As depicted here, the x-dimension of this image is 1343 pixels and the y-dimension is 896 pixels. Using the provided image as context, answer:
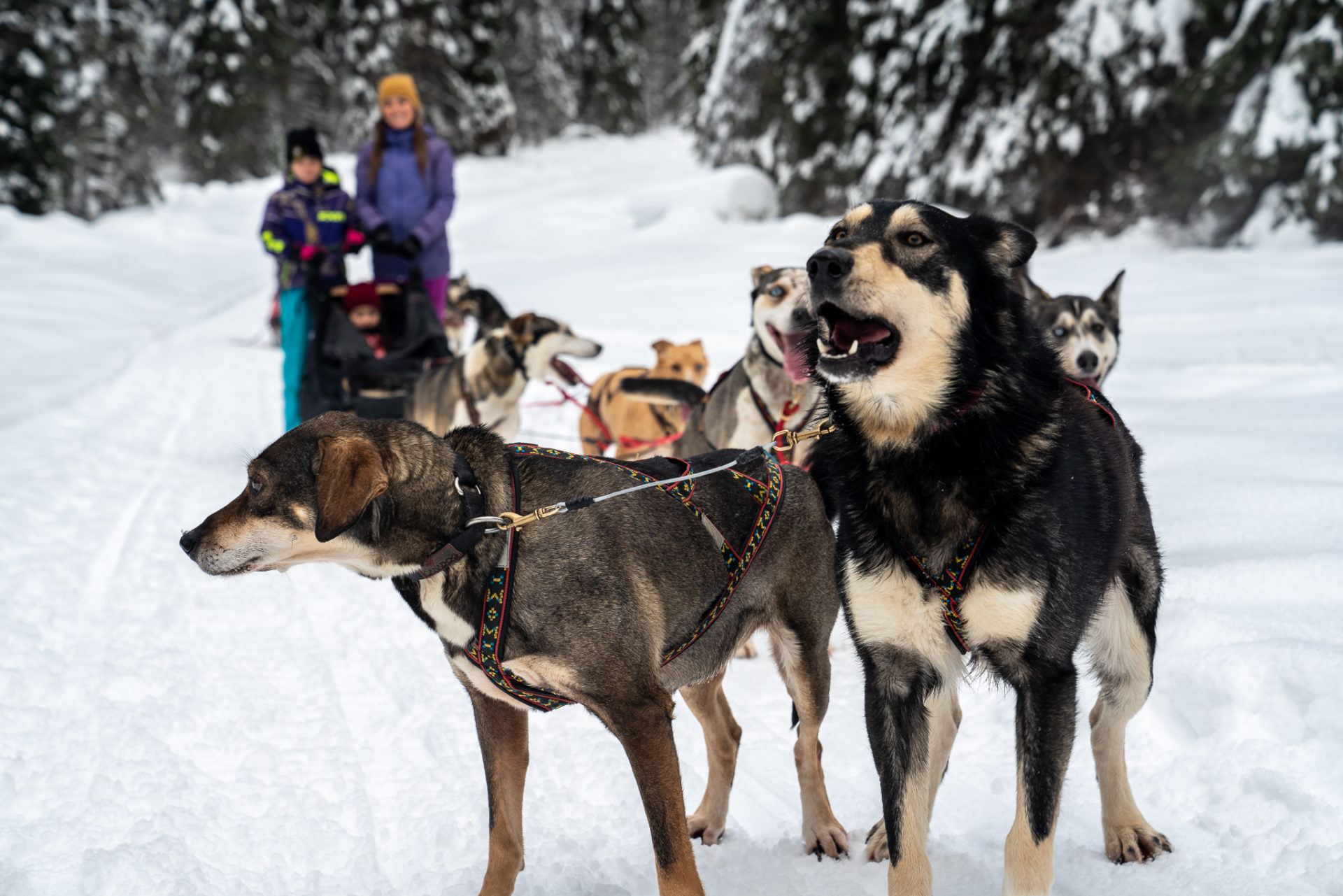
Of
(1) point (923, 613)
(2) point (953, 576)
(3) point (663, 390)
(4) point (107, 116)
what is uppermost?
(2) point (953, 576)

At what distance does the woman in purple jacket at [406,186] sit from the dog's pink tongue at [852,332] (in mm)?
5302

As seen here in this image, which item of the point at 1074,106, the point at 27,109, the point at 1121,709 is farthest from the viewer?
the point at 27,109

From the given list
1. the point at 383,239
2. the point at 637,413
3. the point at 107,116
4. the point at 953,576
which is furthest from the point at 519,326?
the point at 107,116

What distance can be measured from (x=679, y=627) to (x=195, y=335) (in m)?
13.3

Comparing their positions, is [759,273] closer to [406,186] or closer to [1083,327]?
[1083,327]

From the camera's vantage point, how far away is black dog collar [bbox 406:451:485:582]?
215 cm

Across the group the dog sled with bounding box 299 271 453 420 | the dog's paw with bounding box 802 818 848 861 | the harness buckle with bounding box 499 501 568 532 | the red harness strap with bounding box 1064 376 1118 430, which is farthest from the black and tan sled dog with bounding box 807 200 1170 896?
the dog sled with bounding box 299 271 453 420

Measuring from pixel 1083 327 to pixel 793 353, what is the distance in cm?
235

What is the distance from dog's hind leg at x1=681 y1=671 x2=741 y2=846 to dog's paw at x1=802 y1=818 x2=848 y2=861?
0.90 ft

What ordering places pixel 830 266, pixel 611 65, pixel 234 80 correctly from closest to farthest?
pixel 830 266
pixel 234 80
pixel 611 65

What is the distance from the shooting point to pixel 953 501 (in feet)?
6.81

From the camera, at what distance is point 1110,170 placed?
11484mm

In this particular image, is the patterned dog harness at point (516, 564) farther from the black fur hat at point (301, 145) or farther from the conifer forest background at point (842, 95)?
the conifer forest background at point (842, 95)

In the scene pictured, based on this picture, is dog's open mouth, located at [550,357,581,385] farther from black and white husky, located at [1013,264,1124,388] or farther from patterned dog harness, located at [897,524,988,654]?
patterned dog harness, located at [897,524,988,654]
